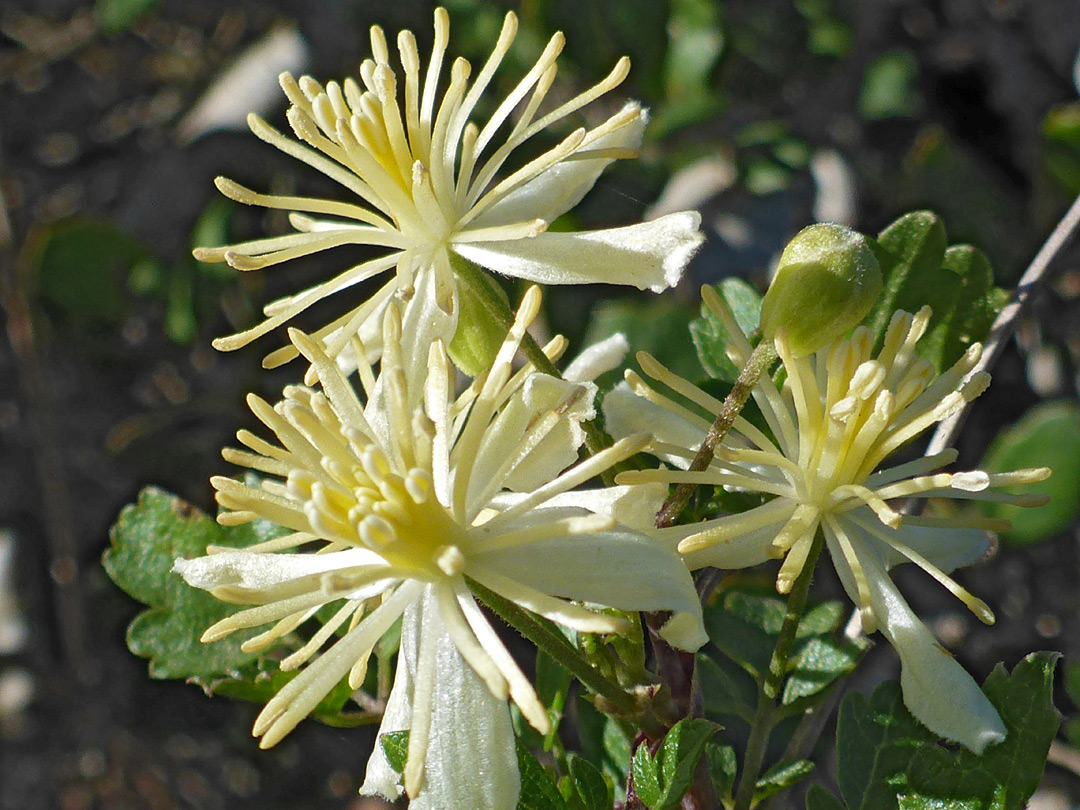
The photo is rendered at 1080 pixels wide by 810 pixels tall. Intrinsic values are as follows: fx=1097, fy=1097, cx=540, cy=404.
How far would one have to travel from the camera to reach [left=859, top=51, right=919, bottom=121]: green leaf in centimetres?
313

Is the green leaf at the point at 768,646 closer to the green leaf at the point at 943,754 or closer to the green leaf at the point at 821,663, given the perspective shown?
the green leaf at the point at 821,663

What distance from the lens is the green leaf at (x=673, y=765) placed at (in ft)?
3.53

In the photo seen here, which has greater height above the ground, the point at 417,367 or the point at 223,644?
the point at 417,367

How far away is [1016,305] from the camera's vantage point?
5.09 feet

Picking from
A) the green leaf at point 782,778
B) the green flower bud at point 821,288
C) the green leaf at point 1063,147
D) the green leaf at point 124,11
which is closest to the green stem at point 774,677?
the green leaf at point 782,778

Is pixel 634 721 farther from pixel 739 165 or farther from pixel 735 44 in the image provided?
pixel 735 44

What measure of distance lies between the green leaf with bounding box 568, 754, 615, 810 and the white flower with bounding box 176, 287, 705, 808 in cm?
14

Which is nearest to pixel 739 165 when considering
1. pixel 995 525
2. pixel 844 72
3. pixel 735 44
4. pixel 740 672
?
pixel 735 44

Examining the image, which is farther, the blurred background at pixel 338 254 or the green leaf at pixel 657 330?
the blurred background at pixel 338 254

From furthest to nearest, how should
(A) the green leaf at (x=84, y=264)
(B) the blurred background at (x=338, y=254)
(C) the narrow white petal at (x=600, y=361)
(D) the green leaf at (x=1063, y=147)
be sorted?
(A) the green leaf at (x=84, y=264) → (B) the blurred background at (x=338, y=254) → (D) the green leaf at (x=1063, y=147) → (C) the narrow white petal at (x=600, y=361)

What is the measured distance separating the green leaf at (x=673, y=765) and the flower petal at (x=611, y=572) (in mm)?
85

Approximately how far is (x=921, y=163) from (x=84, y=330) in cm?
252

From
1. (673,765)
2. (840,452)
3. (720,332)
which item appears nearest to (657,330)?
(720,332)

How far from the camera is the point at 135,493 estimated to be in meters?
3.41
